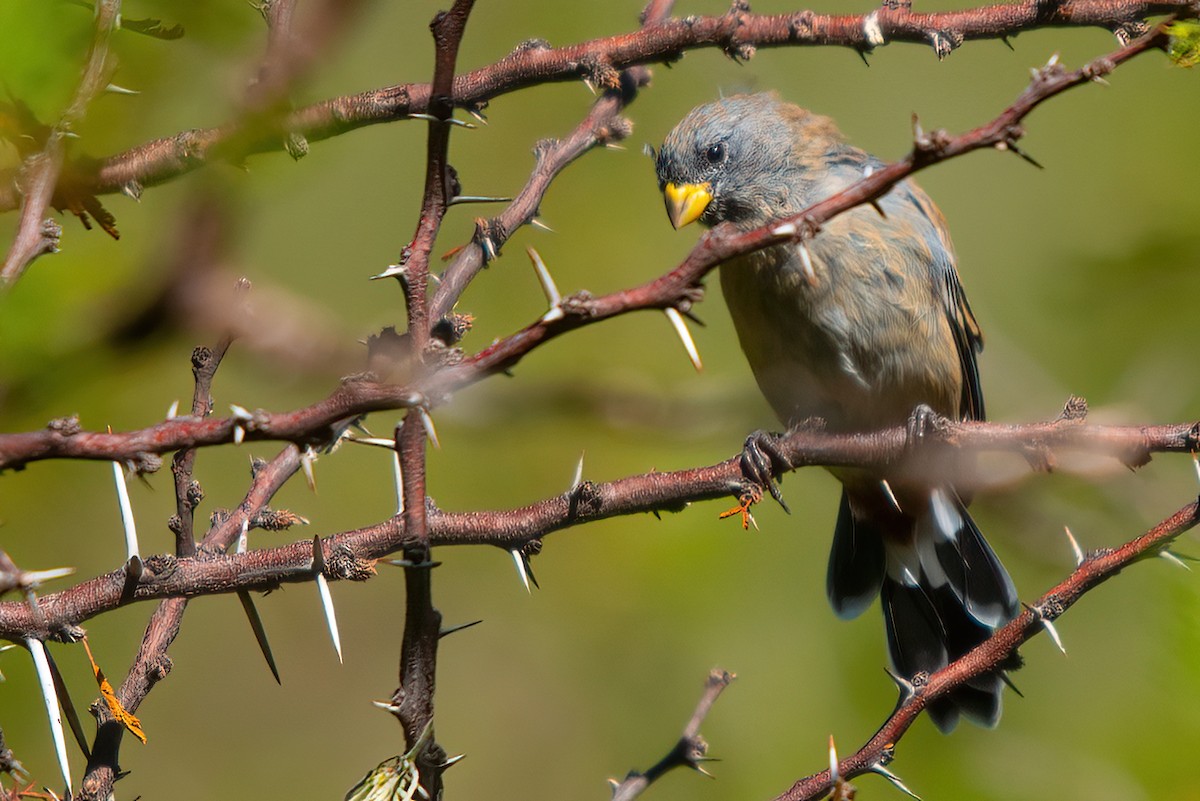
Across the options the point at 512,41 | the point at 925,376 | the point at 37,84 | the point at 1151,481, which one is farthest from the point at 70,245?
the point at 512,41

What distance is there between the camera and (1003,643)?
2.35 m

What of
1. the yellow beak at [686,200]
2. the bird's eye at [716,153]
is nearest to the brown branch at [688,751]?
the yellow beak at [686,200]

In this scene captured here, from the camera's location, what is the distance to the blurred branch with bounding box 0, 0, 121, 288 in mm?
773

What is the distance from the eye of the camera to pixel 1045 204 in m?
Result: 8.18

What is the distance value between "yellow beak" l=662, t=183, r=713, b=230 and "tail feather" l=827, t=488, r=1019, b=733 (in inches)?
54.0

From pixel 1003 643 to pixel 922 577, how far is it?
245 cm

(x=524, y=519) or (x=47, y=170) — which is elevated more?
(x=47, y=170)

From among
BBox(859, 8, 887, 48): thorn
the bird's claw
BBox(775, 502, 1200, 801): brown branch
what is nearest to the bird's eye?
the bird's claw

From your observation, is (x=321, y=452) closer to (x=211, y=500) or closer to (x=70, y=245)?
(x=70, y=245)

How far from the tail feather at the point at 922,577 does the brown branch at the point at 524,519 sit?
1819 millimetres

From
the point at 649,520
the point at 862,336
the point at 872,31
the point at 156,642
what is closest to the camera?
the point at 156,642

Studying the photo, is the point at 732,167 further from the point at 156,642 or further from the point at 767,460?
the point at 156,642

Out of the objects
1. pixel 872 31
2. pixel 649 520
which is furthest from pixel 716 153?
pixel 649 520

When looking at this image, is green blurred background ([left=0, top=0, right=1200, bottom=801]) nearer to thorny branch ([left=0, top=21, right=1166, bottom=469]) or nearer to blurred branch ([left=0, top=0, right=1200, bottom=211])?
blurred branch ([left=0, top=0, right=1200, bottom=211])
